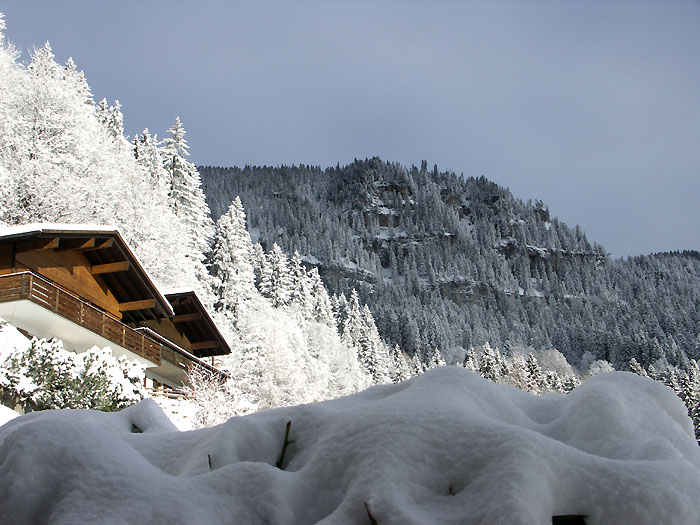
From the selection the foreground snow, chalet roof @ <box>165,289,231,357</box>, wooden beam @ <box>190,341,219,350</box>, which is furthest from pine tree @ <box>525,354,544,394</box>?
the foreground snow

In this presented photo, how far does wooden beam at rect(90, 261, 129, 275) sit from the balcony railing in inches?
56.2

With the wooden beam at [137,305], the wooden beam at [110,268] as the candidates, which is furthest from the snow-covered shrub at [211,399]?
the wooden beam at [110,268]

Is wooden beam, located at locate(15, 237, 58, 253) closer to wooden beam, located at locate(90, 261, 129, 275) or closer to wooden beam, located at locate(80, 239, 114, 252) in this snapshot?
wooden beam, located at locate(80, 239, 114, 252)

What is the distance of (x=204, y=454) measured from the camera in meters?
2.85

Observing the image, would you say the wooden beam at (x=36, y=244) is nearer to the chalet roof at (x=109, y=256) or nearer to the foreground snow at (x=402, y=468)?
the chalet roof at (x=109, y=256)

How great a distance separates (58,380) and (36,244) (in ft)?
19.7

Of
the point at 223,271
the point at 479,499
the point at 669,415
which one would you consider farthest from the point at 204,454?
the point at 223,271

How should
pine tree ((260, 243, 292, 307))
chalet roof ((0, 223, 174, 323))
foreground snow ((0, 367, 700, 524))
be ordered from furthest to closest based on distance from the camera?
pine tree ((260, 243, 292, 307))
chalet roof ((0, 223, 174, 323))
foreground snow ((0, 367, 700, 524))

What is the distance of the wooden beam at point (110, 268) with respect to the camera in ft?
70.9

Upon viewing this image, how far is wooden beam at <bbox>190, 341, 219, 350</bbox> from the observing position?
29716mm

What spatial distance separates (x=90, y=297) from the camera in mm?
22016

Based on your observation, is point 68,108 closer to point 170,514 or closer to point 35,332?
point 35,332

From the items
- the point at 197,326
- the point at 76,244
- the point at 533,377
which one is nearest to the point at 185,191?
the point at 197,326

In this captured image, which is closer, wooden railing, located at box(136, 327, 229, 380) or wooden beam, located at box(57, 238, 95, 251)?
wooden beam, located at box(57, 238, 95, 251)
